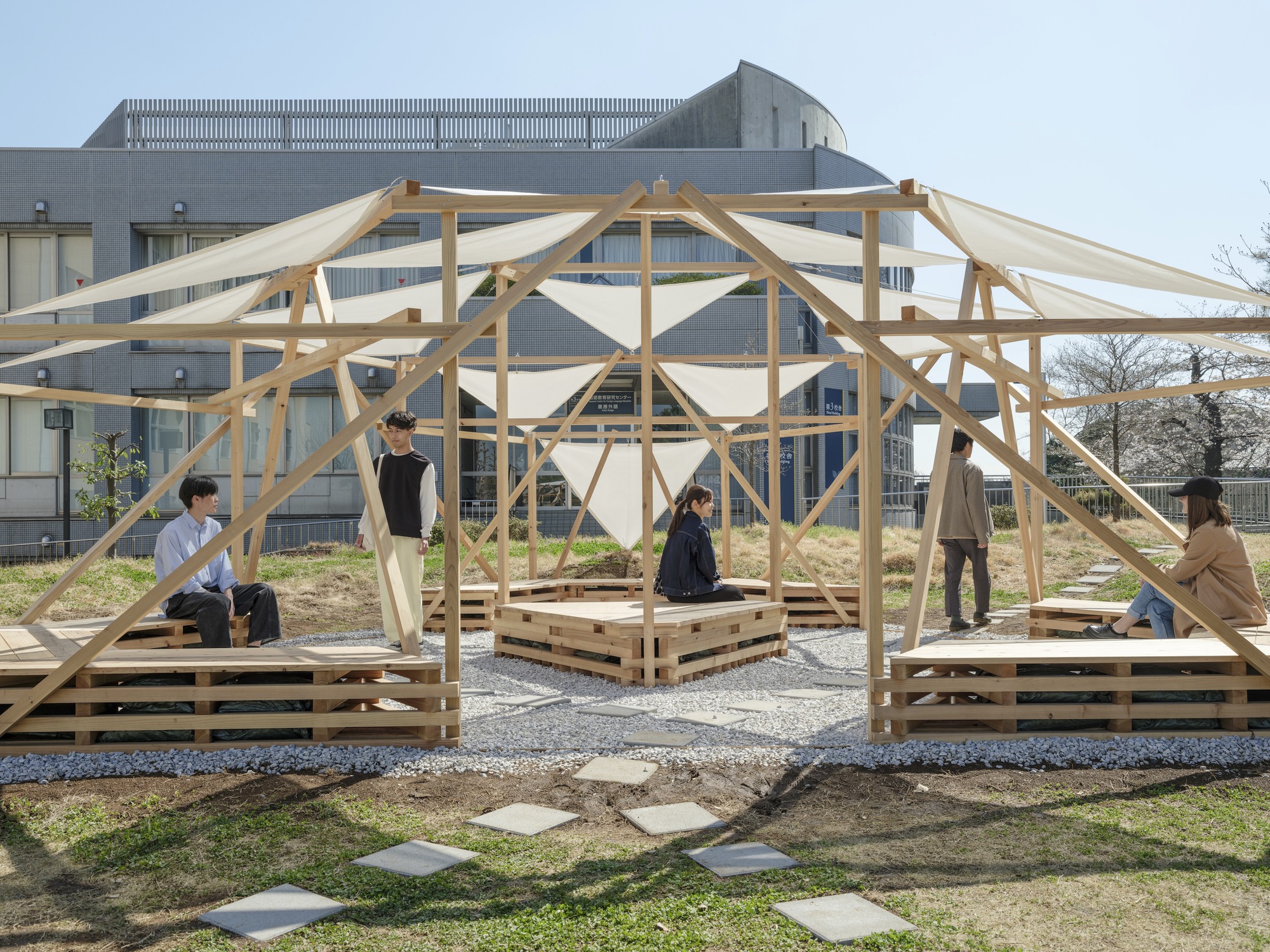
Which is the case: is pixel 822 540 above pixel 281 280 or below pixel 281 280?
below

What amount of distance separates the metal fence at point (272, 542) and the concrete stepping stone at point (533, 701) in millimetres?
12619

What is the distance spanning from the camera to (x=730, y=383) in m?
12.7

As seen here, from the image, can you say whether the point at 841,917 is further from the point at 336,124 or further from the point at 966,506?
the point at 336,124

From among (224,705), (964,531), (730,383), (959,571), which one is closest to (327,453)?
(224,705)

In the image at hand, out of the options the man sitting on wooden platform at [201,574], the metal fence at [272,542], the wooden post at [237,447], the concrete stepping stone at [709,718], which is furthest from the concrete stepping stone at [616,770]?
the metal fence at [272,542]

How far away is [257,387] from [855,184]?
19805mm

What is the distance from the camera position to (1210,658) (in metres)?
5.44

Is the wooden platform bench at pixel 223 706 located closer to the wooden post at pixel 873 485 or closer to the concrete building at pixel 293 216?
the wooden post at pixel 873 485

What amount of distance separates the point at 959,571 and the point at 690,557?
3.20 meters

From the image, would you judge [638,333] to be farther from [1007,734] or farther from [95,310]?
[95,310]

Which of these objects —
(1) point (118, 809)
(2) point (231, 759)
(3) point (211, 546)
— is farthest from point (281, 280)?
(1) point (118, 809)

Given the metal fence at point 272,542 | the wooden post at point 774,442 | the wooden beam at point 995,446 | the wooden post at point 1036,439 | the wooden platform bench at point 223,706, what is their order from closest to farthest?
the wooden beam at point 995,446 → the wooden platform bench at point 223,706 → the wooden post at point 1036,439 → the wooden post at point 774,442 → the metal fence at point 272,542

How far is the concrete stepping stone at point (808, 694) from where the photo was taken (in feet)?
22.9

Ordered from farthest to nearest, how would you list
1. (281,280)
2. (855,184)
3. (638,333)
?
(855,184) < (638,333) < (281,280)
